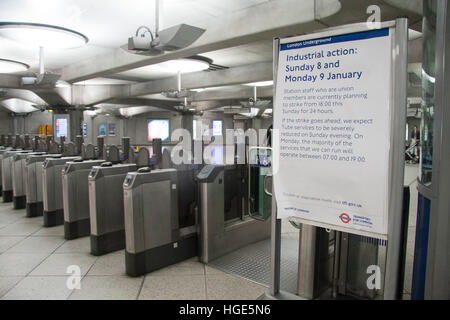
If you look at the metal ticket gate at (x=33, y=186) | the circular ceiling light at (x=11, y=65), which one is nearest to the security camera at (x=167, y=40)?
the metal ticket gate at (x=33, y=186)

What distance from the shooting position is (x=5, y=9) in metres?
3.83

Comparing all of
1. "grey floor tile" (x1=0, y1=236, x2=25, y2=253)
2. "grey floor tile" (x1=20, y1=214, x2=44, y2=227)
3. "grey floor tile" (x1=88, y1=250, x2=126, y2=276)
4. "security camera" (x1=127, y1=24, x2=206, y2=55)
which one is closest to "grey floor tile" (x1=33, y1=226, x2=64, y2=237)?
"grey floor tile" (x1=0, y1=236, x2=25, y2=253)

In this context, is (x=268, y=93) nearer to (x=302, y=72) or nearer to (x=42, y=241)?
(x=42, y=241)

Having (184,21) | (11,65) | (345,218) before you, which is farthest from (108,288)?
(11,65)

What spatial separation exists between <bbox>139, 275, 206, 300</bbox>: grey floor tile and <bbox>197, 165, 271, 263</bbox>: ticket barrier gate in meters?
0.47

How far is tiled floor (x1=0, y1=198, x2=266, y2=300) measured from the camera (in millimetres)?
2736

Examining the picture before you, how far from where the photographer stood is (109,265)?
3348 mm

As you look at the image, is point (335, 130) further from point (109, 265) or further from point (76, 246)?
point (76, 246)

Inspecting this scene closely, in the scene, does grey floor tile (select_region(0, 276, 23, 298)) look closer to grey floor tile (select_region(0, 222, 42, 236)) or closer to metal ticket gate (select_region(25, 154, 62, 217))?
grey floor tile (select_region(0, 222, 42, 236))

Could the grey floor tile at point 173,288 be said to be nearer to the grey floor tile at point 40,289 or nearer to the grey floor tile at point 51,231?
the grey floor tile at point 40,289

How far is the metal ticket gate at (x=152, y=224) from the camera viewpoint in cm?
310

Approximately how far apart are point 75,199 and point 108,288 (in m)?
1.79

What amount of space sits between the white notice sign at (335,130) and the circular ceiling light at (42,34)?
12.3 feet

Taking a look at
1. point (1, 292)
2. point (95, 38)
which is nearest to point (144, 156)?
point (1, 292)
